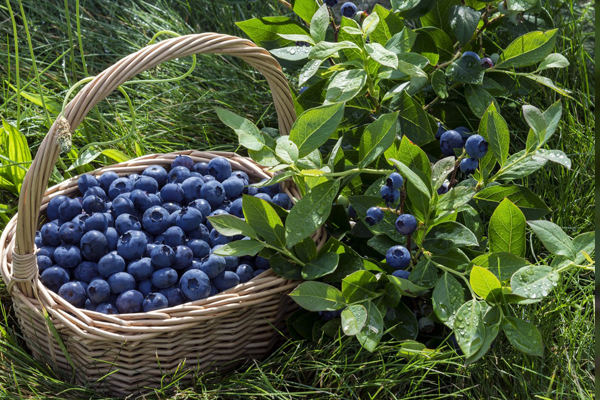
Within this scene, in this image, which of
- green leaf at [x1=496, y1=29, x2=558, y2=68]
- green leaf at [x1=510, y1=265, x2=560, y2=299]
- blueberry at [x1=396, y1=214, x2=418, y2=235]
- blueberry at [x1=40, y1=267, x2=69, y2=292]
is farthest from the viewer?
green leaf at [x1=496, y1=29, x2=558, y2=68]

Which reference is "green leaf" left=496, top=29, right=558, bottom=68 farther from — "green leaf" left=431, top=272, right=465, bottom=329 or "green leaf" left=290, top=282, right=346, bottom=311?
"green leaf" left=290, top=282, right=346, bottom=311

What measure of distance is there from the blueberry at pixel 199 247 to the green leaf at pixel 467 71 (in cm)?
64

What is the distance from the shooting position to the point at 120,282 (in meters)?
1.15

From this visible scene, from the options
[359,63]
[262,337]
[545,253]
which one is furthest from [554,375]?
[359,63]

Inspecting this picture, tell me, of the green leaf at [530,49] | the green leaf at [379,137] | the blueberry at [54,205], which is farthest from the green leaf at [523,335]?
the blueberry at [54,205]

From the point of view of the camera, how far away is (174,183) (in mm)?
1368

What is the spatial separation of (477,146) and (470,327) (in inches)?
12.9

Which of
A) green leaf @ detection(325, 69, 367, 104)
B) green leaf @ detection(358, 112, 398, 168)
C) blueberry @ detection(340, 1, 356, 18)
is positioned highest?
blueberry @ detection(340, 1, 356, 18)

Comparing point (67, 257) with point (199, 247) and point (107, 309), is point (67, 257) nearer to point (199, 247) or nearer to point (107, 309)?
point (107, 309)

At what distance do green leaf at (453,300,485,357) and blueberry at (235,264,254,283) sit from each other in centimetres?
41

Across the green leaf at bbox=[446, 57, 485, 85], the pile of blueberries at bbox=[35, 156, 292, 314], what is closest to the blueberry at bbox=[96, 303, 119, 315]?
the pile of blueberries at bbox=[35, 156, 292, 314]

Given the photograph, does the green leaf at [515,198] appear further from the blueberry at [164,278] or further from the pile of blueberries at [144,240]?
the blueberry at [164,278]

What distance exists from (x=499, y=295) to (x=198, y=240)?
0.57 m

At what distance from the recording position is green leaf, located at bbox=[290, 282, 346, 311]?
3.53 ft
